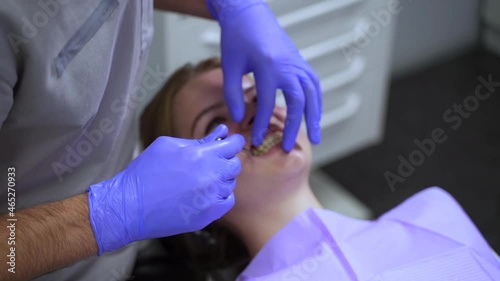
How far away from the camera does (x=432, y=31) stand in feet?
10.00

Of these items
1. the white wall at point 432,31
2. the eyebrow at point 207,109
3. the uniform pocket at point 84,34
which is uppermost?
the uniform pocket at point 84,34

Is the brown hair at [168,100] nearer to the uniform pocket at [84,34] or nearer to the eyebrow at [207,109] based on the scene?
the eyebrow at [207,109]

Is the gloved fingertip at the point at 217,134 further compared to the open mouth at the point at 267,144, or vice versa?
the open mouth at the point at 267,144

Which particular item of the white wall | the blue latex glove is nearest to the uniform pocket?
the blue latex glove

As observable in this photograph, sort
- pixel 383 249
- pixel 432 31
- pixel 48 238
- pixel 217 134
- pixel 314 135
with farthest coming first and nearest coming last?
1. pixel 432 31
2. pixel 314 135
3. pixel 383 249
4. pixel 217 134
5. pixel 48 238

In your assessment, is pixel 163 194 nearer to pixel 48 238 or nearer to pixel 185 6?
pixel 48 238

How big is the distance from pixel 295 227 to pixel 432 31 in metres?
1.84

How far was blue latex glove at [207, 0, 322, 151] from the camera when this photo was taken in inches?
56.1

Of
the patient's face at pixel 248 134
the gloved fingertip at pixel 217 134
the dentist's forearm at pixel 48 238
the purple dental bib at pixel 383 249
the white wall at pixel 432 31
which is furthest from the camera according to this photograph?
the white wall at pixel 432 31

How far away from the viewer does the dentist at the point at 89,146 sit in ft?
3.39

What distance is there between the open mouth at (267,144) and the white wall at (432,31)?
156 cm

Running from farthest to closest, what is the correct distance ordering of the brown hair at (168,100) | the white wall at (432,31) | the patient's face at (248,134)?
the white wall at (432,31) < the brown hair at (168,100) < the patient's face at (248,134)

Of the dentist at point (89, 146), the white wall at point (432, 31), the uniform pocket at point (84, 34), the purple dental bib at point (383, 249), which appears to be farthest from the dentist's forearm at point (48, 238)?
the white wall at point (432, 31)

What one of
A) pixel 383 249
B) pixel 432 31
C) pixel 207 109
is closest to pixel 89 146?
pixel 207 109
